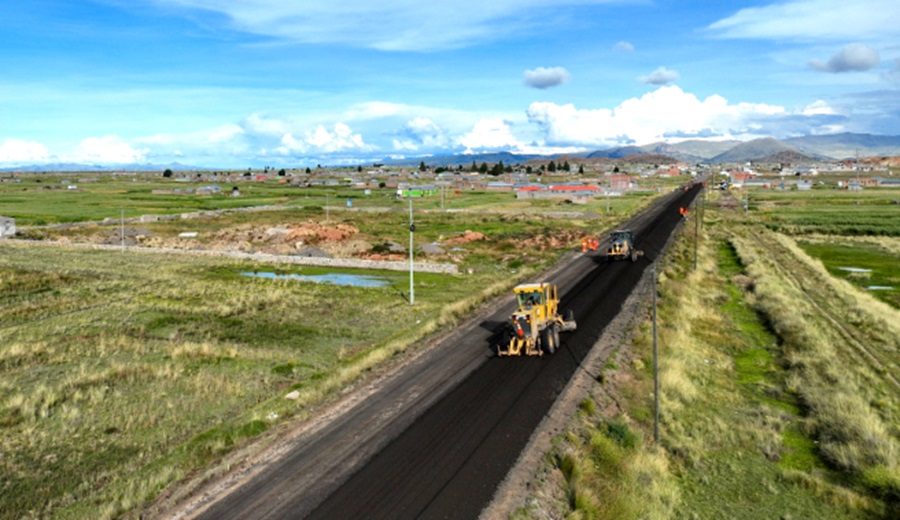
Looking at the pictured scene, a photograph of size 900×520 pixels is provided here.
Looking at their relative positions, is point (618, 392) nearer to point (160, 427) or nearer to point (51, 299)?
point (160, 427)

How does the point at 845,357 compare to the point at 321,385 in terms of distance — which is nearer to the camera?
the point at 321,385

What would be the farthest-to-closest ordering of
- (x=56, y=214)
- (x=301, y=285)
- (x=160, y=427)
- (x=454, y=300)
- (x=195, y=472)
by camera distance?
(x=56, y=214) → (x=301, y=285) → (x=454, y=300) → (x=160, y=427) → (x=195, y=472)

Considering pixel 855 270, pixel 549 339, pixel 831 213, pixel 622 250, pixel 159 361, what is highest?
pixel 831 213

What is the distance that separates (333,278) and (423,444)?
123 feet

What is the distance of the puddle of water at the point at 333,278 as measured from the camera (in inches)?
2050

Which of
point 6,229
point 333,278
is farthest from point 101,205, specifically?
point 333,278

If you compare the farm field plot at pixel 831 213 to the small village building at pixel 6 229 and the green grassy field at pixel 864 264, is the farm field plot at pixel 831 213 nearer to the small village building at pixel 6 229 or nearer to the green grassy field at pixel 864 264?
the green grassy field at pixel 864 264

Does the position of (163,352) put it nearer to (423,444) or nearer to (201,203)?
(423,444)

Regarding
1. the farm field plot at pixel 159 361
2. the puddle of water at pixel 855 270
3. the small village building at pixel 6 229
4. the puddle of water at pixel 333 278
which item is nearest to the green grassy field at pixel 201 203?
the small village building at pixel 6 229

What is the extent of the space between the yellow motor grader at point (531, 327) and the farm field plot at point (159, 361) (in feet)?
19.5

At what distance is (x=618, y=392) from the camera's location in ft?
80.3

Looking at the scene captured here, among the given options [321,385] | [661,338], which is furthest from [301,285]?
[661,338]

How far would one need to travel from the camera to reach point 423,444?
19266mm

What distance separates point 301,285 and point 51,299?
18.2m
